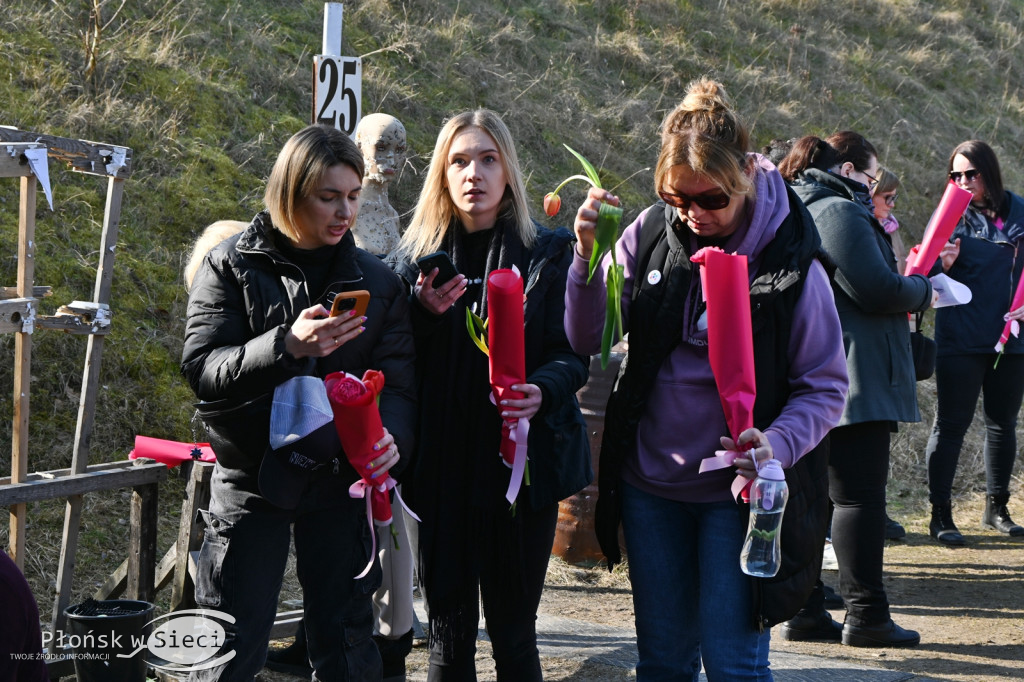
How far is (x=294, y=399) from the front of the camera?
286cm

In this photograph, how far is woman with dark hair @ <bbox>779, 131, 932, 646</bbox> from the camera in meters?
4.52

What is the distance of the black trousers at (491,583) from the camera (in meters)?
3.29

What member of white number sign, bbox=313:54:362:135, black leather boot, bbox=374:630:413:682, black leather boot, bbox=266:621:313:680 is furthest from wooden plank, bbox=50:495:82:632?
white number sign, bbox=313:54:362:135

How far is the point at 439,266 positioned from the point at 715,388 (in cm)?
92

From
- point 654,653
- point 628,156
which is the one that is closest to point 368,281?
point 654,653

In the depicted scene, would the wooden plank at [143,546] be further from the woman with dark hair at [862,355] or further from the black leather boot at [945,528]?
the black leather boot at [945,528]

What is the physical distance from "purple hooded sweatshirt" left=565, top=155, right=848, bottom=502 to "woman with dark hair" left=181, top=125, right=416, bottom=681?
65cm

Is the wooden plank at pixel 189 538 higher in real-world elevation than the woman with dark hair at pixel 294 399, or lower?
lower

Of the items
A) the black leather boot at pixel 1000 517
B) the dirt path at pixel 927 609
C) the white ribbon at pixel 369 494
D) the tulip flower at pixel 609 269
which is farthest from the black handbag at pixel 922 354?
the white ribbon at pixel 369 494

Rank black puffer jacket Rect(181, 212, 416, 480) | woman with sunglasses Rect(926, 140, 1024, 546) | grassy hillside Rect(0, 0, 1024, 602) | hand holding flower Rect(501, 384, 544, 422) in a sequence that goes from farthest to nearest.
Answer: woman with sunglasses Rect(926, 140, 1024, 546) < grassy hillside Rect(0, 0, 1024, 602) < hand holding flower Rect(501, 384, 544, 422) < black puffer jacket Rect(181, 212, 416, 480)

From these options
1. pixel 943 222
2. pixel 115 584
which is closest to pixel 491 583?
pixel 115 584

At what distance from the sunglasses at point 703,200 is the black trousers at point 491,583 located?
109 cm

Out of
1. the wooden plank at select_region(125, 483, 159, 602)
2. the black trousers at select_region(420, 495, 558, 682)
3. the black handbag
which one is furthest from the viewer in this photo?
the black handbag

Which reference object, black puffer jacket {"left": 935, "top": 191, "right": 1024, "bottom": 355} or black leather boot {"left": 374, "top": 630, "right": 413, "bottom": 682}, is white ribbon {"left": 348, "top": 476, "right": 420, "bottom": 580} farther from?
black puffer jacket {"left": 935, "top": 191, "right": 1024, "bottom": 355}
